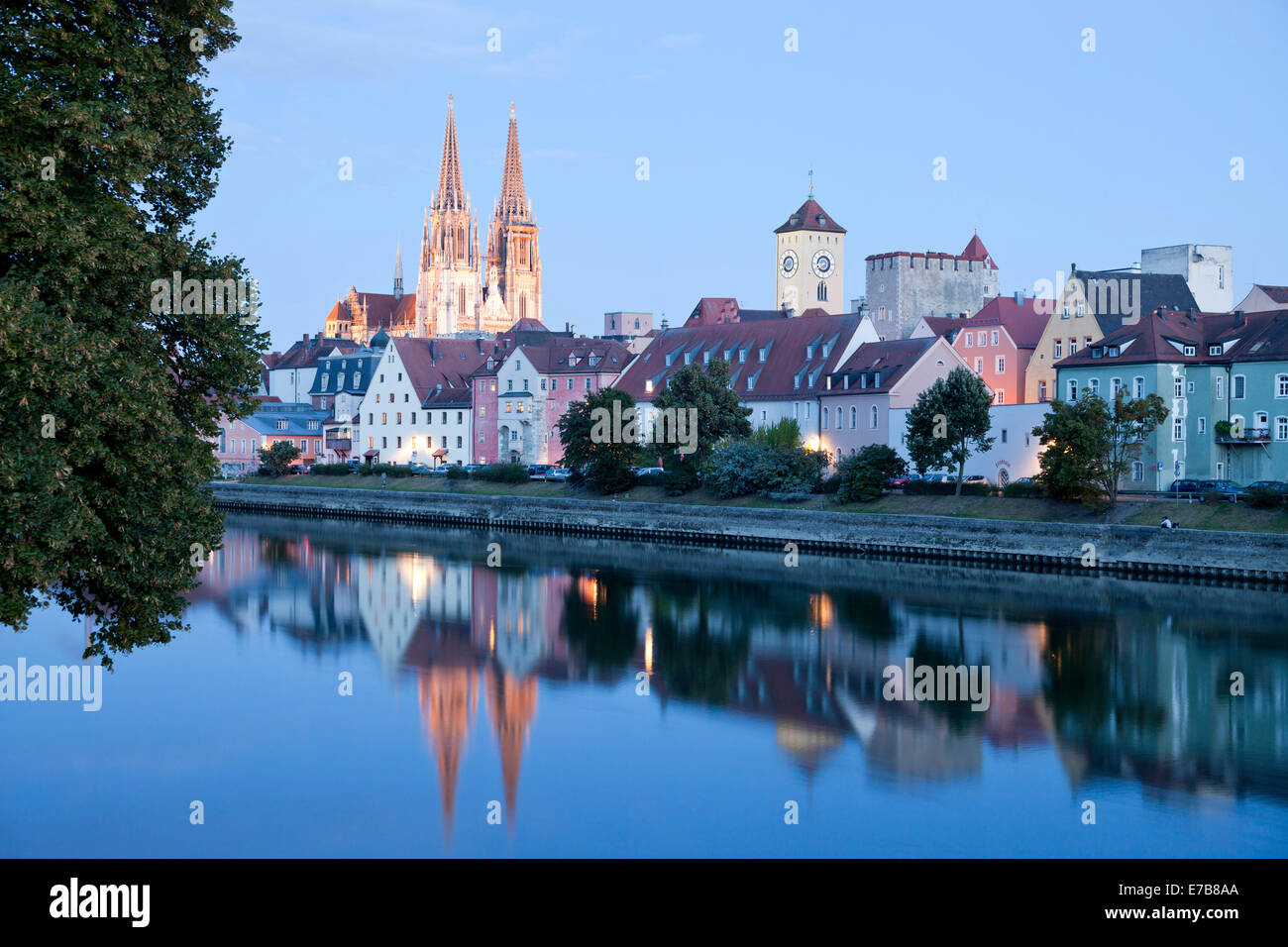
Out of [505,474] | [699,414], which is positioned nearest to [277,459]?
[505,474]

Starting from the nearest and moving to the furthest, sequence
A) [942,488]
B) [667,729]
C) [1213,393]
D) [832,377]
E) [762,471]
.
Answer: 1. [667,729]
2. [942,488]
3. [1213,393]
4. [762,471]
5. [832,377]

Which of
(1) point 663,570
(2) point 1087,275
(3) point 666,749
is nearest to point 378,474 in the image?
(1) point 663,570

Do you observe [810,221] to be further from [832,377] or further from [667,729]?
[667,729]

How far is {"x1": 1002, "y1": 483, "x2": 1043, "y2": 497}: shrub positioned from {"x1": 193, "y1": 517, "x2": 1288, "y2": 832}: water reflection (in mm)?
5486

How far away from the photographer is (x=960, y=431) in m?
56.5

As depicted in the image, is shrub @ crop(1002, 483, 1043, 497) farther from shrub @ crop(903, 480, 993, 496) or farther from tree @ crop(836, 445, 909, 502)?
tree @ crop(836, 445, 909, 502)

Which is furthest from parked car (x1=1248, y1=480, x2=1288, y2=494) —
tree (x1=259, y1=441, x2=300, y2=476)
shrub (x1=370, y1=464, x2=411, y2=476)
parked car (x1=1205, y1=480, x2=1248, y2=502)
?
tree (x1=259, y1=441, x2=300, y2=476)

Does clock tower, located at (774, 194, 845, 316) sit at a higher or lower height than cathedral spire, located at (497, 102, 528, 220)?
lower

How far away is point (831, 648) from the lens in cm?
3491

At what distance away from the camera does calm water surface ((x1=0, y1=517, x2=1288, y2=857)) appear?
67.9 feet

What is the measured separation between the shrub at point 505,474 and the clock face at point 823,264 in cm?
5392

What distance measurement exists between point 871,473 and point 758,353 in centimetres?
2361

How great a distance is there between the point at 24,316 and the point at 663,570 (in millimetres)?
36176

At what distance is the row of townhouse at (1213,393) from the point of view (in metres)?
54.7
